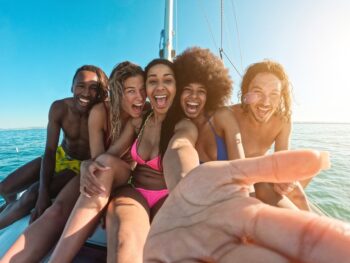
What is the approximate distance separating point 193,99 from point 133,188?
74 cm

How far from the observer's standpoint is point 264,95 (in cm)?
161

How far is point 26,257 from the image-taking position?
1148 millimetres

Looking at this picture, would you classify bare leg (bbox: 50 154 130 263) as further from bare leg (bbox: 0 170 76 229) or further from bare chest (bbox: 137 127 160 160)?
bare leg (bbox: 0 170 76 229)

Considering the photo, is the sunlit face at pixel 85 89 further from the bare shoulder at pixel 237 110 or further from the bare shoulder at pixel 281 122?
the bare shoulder at pixel 281 122

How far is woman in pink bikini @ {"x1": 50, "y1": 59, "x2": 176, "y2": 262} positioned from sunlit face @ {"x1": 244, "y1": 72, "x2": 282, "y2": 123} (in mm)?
606

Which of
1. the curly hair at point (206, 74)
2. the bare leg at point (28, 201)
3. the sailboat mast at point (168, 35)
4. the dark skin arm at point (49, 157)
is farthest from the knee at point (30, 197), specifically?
the sailboat mast at point (168, 35)

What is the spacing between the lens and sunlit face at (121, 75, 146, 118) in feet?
5.34

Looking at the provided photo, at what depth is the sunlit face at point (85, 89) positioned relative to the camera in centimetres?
193

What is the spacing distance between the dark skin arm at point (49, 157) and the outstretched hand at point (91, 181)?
717 mm

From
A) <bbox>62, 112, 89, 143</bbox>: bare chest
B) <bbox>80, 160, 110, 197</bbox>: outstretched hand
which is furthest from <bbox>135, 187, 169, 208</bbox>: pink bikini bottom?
<bbox>62, 112, 89, 143</bbox>: bare chest

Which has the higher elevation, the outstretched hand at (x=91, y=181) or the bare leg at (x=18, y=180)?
the outstretched hand at (x=91, y=181)

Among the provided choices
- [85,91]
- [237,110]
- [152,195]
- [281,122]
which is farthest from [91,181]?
[281,122]

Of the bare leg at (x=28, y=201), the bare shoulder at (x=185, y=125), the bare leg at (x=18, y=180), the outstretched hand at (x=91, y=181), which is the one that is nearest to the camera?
the outstretched hand at (x=91, y=181)

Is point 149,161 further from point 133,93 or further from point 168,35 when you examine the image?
point 168,35
